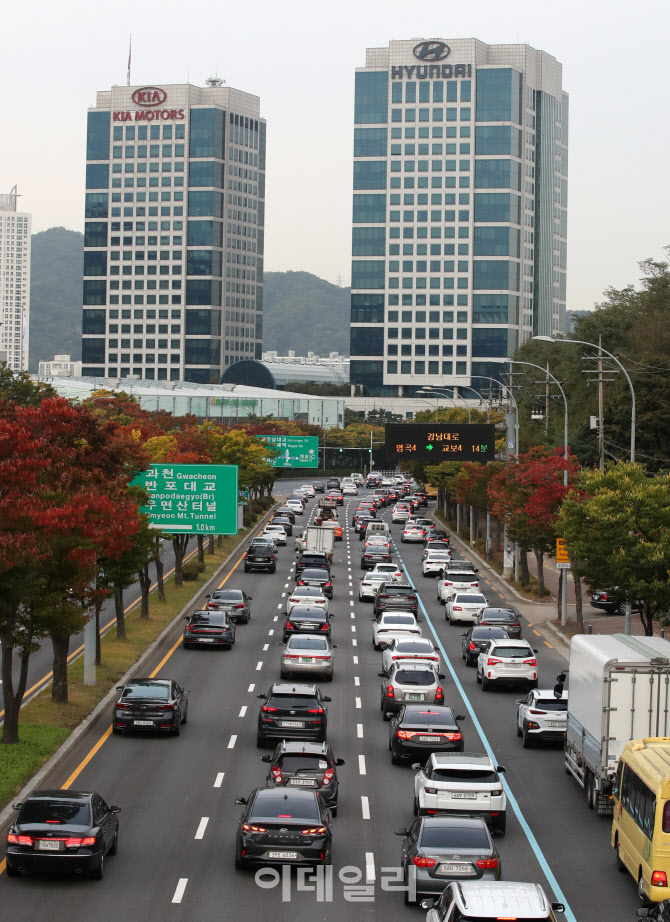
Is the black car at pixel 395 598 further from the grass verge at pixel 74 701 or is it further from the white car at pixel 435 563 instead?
the white car at pixel 435 563

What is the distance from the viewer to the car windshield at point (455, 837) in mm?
17672

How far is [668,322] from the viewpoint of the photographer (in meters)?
80.6

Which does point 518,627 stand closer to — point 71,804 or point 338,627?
point 338,627

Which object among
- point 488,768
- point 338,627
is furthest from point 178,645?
point 488,768

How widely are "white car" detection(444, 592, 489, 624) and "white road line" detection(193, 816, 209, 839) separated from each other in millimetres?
27682

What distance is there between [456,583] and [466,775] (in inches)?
1325

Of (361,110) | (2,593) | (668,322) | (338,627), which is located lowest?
(338,627)

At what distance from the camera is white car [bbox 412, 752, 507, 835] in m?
21.0

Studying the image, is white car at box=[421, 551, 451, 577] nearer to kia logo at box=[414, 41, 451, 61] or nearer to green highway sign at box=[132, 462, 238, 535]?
green highway sign at box=[132, 462, 238, 535]

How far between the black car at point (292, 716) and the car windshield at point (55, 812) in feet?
A: 30.1

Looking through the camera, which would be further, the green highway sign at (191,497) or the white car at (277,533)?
the white car at (277,533)

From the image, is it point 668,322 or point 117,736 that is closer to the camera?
point 117,736

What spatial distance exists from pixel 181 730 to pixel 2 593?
22.2 ft

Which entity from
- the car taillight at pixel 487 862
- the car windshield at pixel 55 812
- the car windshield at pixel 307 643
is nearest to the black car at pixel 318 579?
the car windshield at pixel 307 643
